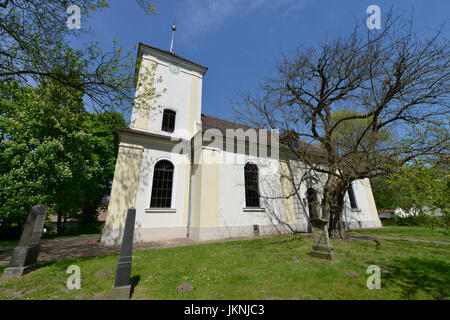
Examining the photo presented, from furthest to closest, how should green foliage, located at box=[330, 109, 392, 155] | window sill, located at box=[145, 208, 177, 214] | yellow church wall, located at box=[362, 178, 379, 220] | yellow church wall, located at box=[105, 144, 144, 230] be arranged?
yellow church wall, located at box=[362, 178, 379, 220]
window sill, located at box=[145, 208, 177, 214]
yellow church wall, located at box=[105, 144, 144, 230]
green foliage, located at box=[330, 109, 392, 155]

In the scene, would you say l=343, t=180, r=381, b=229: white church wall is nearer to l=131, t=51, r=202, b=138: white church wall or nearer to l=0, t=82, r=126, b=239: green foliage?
l=131, t=51, r=202, b=138: white church wall

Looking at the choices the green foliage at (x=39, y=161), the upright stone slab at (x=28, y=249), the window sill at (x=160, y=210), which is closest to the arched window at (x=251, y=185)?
the window sill at (x=160, y=210)

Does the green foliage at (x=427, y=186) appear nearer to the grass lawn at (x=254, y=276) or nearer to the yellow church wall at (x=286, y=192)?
the grass lawn at (x=254, y=276)

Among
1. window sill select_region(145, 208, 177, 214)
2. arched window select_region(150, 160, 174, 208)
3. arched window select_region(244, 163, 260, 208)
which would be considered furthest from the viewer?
arched window select_region(244, 163, 260, 208)

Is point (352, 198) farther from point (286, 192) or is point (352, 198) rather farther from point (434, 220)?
point (434, 220)

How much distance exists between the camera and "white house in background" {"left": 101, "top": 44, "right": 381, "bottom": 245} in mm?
9383

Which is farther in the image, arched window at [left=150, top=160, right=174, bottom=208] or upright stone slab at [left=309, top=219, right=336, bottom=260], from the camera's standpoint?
arched window at [left=150, top=160, right=174, bottom=208]

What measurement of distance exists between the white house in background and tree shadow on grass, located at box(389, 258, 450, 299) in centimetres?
434

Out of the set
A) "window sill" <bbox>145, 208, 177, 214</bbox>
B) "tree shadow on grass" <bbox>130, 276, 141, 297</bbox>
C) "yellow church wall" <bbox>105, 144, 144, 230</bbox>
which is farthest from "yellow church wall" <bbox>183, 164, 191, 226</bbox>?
"tree shadow on grass" <bbox>130, 276, 141, 297</bbox>

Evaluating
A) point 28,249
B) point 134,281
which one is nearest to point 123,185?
point 28,249

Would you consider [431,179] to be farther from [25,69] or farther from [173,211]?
[25,69]

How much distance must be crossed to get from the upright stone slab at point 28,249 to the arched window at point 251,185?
8981mm

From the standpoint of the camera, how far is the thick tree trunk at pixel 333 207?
361 inches
